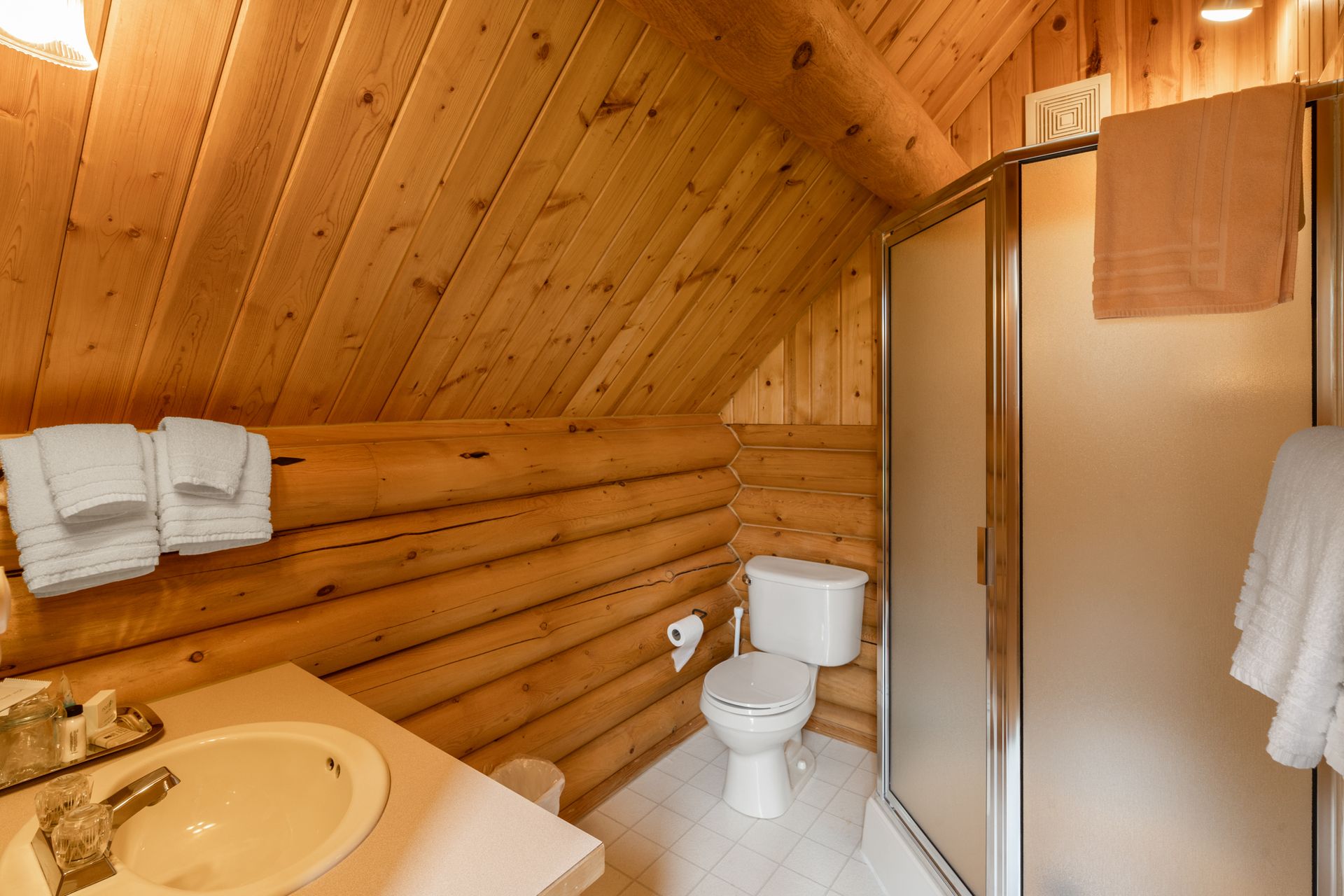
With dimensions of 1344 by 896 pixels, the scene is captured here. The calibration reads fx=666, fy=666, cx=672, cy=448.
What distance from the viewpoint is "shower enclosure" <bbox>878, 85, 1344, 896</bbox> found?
1.36 m

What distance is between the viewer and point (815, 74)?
145 centimetres

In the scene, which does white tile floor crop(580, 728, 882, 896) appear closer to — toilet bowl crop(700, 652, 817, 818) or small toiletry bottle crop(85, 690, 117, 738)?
toilet bowl crop(700, 652, 817, 818)

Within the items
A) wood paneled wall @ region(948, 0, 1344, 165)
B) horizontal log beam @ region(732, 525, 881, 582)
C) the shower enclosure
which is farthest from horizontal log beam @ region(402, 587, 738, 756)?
wood paneled wall @ region(948, 0, 1344, 165)

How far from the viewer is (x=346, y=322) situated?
1.63 meters

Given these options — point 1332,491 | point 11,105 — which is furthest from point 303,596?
point 1332,491

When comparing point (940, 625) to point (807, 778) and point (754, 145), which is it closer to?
point (807, 778)

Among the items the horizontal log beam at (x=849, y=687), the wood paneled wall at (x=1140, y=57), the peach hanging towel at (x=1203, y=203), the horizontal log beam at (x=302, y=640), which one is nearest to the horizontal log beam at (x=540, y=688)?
the horizontal log beam at (x=302, y=640)

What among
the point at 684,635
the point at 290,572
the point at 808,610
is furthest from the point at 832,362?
the point at 290,572

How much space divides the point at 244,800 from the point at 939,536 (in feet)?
5.78

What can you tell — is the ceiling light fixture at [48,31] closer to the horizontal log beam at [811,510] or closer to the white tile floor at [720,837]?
the white tile floor at [720,837]

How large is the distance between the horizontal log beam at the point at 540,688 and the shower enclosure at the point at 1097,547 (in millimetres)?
1229

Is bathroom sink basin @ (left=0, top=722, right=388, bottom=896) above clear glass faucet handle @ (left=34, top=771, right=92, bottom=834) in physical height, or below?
below

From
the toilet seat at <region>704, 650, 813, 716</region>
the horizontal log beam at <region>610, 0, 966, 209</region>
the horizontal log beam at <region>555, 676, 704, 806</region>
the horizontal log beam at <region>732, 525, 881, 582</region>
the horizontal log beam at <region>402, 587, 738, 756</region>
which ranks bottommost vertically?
the horizontal log beam at <region>555, 676, 704, 806</region>

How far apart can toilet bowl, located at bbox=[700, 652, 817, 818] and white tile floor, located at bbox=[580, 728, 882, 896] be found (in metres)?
0.06
